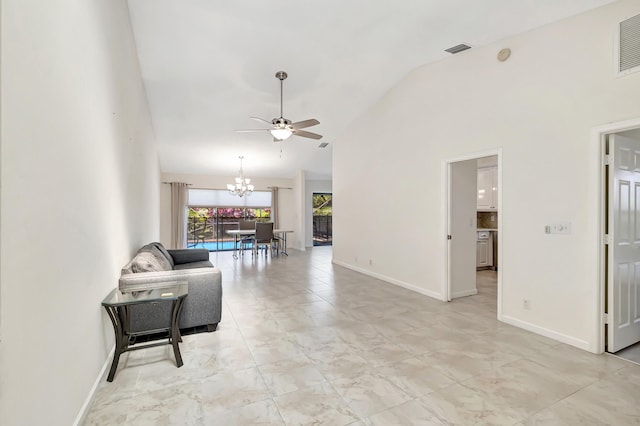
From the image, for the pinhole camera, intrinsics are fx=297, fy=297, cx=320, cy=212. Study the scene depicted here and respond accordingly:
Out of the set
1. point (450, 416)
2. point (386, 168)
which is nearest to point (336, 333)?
point (450, 416)

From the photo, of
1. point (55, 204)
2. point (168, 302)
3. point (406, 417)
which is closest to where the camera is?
point (55, 204)

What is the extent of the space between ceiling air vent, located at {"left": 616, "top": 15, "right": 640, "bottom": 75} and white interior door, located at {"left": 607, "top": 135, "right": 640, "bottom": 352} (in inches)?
22.3

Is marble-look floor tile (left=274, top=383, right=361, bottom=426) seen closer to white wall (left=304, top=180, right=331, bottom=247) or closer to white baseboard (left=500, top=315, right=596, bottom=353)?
white baseboard (left=500, top=315, right=596, bottom=353)

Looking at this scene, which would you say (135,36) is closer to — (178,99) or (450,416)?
(178,99)

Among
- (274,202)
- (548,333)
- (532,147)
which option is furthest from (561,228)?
(274,202)

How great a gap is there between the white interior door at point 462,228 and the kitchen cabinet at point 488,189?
192cm

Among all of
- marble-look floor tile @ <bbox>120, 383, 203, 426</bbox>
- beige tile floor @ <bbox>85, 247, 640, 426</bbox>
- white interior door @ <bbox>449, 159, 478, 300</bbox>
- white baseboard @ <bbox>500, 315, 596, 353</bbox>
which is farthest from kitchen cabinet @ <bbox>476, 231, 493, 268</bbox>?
marble-look floor tile @ <bbox>120, 383, 203, 426</bbox>

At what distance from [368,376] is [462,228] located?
9.71 feet

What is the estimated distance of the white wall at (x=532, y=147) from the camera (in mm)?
2699

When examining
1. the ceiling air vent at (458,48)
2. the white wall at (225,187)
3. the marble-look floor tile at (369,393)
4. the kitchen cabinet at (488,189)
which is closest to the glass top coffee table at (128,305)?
the marble-look floor tile at (369,393)

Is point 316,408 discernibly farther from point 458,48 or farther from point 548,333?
point 458,48

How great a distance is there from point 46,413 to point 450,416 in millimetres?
2136

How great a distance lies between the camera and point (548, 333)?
9.88 feet

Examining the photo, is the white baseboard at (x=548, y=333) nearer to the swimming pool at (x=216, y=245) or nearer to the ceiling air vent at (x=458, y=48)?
the ceiling air vent at (x=458, y=48)
